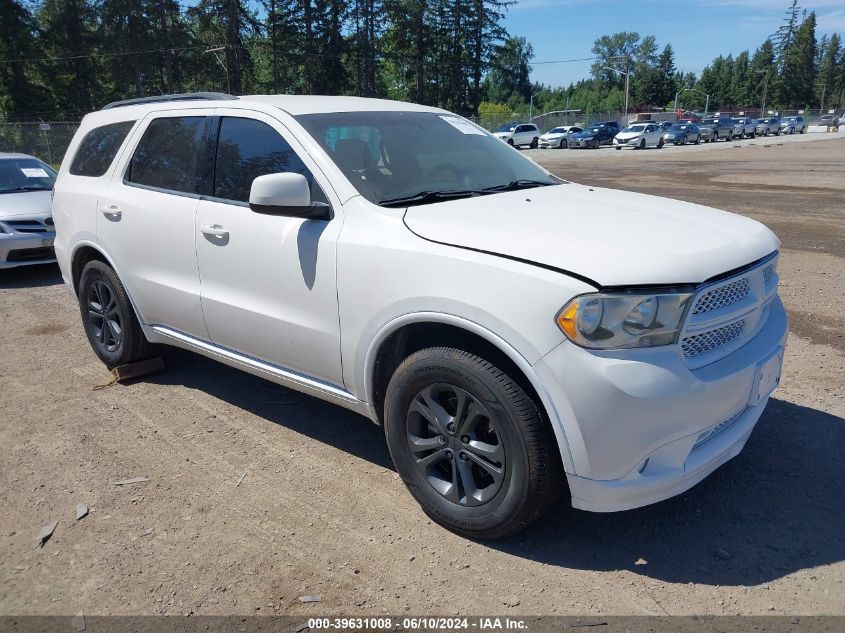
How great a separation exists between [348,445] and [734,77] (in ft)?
531

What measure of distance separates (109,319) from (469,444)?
335 cm

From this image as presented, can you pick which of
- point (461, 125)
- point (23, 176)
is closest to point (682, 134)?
point (23, 176)

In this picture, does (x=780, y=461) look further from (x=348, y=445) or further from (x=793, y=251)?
(x=793, y=251)

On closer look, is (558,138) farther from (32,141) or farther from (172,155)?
(172,155)

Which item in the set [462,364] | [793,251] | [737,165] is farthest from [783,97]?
[462,364]

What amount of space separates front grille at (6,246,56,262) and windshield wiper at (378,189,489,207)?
6998 millimetres

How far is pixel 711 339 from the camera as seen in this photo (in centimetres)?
276

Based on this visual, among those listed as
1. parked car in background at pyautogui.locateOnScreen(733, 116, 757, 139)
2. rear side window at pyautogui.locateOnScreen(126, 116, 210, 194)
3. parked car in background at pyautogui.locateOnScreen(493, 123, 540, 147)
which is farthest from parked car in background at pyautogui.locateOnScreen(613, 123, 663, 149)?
rear side window at pyautogui.locateOnScreen(126, 116, 210, 194)

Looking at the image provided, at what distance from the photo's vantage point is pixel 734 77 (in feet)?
468

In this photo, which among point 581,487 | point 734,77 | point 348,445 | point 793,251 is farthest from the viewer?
point 734,77

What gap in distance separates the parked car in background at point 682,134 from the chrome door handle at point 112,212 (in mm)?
47042

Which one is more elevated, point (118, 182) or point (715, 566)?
point (118, 182)

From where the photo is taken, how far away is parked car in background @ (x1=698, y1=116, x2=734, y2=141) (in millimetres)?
53312

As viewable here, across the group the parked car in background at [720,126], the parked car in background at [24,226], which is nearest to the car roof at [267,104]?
the parked car in background at [24,226]
